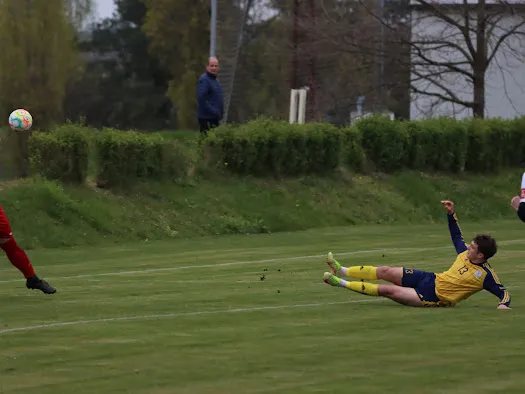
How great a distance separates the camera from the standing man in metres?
25.5

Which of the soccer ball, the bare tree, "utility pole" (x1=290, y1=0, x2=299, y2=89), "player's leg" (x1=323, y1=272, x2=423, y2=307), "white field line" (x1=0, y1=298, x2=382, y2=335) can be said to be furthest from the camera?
"utility pole" (x1=290, y1=0, x2=299, y2=89)

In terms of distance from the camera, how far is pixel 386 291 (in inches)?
517

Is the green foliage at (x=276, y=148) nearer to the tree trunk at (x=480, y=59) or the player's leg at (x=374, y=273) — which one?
the tree trunk at (x=480, y=59)

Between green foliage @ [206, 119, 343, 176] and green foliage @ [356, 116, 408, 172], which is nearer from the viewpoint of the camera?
green foliage @ [206, 119, 343, 176]

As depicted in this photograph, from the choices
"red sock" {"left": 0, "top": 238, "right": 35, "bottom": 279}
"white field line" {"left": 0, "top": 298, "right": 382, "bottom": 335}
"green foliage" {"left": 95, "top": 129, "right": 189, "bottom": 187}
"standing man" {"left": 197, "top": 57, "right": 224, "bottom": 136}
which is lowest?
"white field line" {"left": 0, "top": 298, "right": 382, "bottom": 335}

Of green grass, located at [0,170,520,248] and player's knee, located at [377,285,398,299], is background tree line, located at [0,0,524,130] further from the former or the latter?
player's knee, located at [377,285,398,299]

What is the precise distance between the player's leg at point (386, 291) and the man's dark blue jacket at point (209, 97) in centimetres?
1267

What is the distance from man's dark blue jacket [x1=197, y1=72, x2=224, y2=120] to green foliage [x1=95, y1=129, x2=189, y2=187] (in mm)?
1001

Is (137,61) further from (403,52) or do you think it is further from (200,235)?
(200,235)

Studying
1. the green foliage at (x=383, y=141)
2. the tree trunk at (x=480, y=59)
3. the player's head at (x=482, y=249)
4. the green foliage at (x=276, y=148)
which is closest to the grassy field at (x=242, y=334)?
the player's head at (x=482, y=249)

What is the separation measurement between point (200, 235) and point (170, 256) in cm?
395

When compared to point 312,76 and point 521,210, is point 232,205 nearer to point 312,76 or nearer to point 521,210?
point 521,210

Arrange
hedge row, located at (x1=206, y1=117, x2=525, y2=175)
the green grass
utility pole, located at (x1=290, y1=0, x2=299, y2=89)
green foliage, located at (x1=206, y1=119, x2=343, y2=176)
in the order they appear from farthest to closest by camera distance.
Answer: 1. utility pole, located at (x1=290, y1=0, x2=299, y2=89)
2. hedge row, located at (x1=206, y1=117, x2=525, y2=175)
3. green foliage, located at (x1=206, y1=119, x2=343, y2=176)
4. the green grass

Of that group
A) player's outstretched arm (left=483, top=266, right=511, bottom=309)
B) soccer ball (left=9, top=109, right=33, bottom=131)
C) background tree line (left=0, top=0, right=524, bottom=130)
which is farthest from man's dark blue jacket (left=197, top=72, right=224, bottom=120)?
player's outstretched arm (left=483, top=266, right=511, bottom=309)
